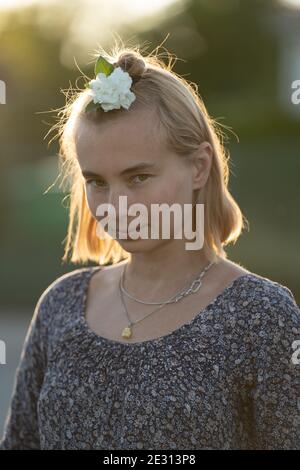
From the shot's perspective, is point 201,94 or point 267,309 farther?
point 201,94

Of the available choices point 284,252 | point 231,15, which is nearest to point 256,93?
point 231,15

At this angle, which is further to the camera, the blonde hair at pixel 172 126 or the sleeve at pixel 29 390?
the sleeve at pixel 29 390

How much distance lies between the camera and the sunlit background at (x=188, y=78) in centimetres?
969

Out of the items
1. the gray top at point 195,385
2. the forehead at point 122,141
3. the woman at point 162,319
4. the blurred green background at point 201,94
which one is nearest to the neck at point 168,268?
the woman at point 162,319

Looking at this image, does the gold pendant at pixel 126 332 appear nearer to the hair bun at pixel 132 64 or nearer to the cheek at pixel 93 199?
the cheek at pixel 93 199

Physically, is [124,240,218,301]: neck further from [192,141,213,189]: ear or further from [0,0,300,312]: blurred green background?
[0,0,300,312]: blurred green background

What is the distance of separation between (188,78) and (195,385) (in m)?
11.0

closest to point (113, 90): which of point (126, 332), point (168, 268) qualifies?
point (168, 268)

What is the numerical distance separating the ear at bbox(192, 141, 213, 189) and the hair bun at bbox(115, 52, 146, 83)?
8.5 inches

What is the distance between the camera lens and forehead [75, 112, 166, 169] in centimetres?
203

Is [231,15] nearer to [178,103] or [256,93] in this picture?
[256,93]

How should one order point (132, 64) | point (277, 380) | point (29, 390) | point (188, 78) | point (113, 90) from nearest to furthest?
1. point (277, 380)
2. point (113, 90)
3. point (132, 64)
4. point (29, 390)
5. point (188, 78)

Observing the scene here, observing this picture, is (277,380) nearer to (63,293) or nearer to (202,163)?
(202,163)

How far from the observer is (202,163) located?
7.12 feet
